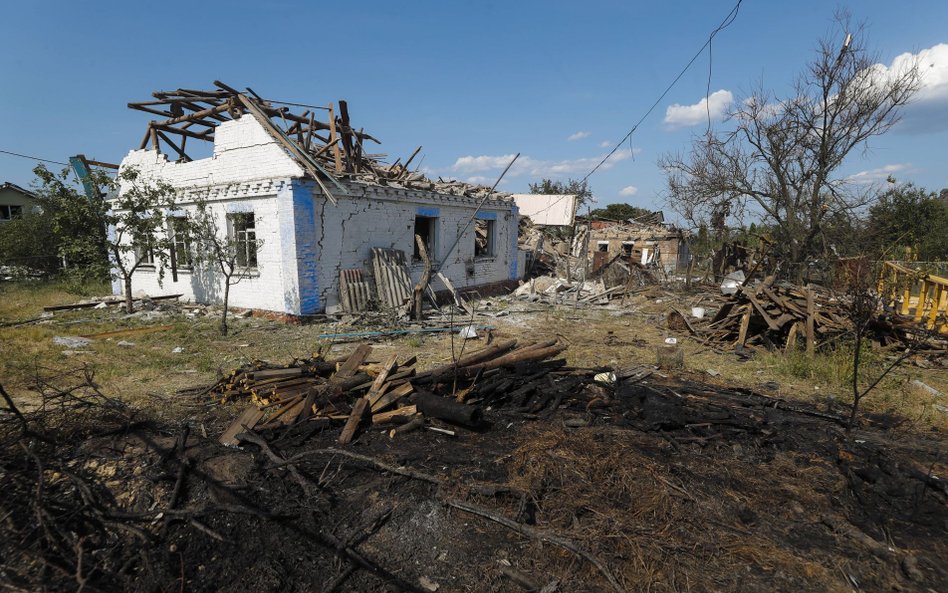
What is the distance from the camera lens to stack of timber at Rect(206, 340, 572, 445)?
458 centimetres

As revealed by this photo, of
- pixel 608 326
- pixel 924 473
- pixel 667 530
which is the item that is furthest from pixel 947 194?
pixel 667 530

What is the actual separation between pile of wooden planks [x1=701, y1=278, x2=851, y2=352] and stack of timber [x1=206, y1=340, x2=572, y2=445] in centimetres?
499

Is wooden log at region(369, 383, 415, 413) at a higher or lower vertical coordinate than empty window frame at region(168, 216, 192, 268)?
lower

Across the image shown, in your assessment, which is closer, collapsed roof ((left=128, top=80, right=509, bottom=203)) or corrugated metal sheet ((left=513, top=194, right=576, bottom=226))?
collapsed roof ((left=128, top=80, right=509, bottom=203))

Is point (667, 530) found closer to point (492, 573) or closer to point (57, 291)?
point (492, 573)

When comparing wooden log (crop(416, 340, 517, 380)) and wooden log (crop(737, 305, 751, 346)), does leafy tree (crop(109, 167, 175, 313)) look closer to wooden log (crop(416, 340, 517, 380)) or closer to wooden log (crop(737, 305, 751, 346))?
wooden log (crop(416, 340, 517, 380))

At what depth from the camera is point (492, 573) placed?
279 cm

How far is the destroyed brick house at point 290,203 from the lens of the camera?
33.6 ft

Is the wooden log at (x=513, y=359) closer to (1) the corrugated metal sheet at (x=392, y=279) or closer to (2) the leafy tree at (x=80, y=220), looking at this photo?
(1) the corrugated metal sheet at (x=392, y=279)

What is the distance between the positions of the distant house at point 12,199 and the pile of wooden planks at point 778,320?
1309 inches

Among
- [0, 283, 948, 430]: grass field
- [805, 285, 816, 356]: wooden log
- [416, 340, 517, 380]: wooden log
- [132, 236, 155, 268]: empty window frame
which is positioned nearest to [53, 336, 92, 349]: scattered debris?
[0, 283, 948, 430]: grass field

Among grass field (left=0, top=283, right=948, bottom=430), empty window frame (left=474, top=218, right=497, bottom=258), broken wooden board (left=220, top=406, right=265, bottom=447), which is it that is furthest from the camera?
empty window frame (left=474, top=218, right=497, bottom=258)

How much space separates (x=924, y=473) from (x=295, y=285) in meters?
10.4

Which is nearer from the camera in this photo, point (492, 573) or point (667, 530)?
point (492, 573)
